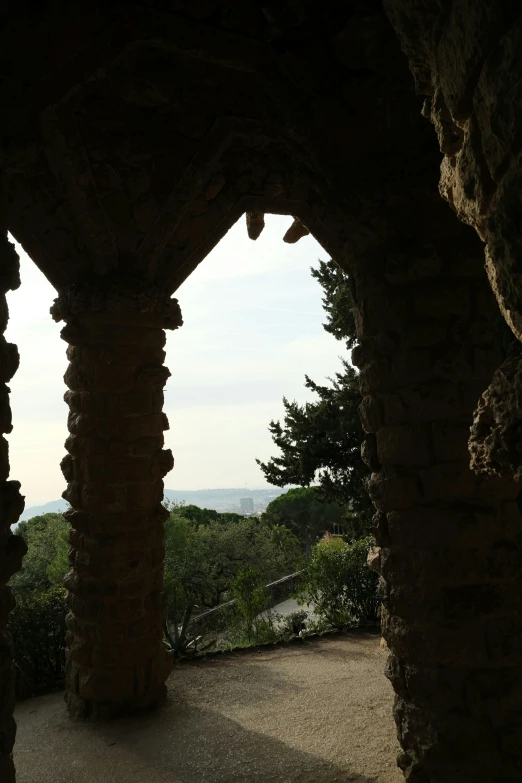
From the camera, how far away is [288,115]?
3.84 metres

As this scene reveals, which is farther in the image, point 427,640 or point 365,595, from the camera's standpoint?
point 365,595

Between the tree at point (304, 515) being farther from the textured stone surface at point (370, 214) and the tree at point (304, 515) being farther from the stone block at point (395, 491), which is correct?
the stone block at point (395, 491)

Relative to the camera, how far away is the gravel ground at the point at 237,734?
14.2 ft

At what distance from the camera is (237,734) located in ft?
16.4

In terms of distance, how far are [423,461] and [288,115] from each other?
90.9 inches

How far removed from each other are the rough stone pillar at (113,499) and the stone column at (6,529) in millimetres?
2166

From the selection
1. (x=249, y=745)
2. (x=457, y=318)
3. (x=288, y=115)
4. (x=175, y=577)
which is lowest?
(x=249, y=745)

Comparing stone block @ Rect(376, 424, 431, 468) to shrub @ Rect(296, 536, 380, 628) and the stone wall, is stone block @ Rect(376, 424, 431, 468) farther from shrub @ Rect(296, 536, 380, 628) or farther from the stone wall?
shrub @ Rect(296, 536, 380, 628)

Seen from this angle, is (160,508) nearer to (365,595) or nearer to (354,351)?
(354,351)

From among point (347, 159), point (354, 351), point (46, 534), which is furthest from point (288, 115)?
point (46, 534)

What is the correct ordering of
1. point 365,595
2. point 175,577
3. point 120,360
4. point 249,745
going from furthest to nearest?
point 175,577 < point 365,595 < point 120,360 < point 249,745

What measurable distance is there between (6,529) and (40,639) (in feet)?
14.2

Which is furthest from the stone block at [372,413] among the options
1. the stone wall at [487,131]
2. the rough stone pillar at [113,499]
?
the rough stone pillar at [113,499]

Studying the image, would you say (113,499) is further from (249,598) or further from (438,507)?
(249,598)
